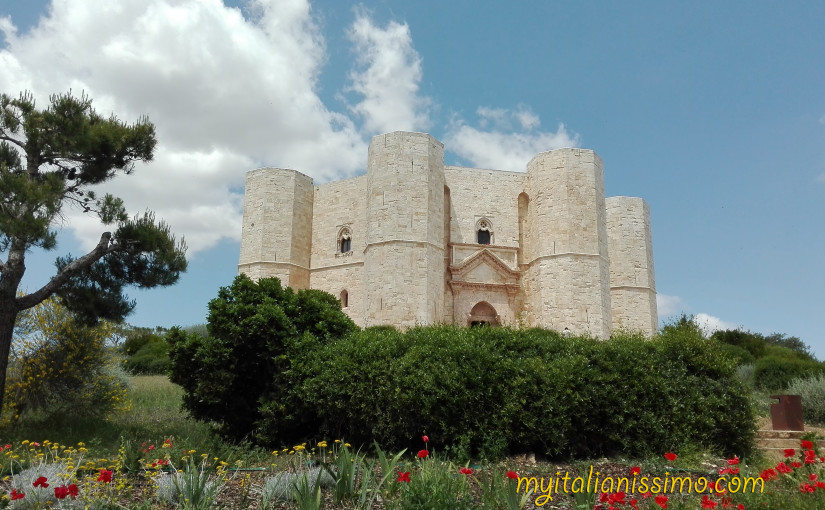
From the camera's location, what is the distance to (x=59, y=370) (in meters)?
10.1

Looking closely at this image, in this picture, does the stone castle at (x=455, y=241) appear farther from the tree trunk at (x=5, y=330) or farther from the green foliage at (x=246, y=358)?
the tree trunk at (x=5, y=330)

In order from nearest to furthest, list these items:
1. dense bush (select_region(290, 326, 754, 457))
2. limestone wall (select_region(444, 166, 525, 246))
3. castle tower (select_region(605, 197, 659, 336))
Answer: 1. dense bush (select_region(290, 326, 754, 457))
2. limestone wall (select_region(444, 166, 525, 246))
3. castle tower (select_region(605, 197, 659, 336))

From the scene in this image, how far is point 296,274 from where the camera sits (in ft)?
75.9

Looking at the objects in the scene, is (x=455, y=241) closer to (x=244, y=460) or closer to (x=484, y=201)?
(x=484, y=201)

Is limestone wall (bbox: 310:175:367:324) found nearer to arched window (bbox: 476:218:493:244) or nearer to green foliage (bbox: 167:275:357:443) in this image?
arched window (bbox: 476:218:493:244)

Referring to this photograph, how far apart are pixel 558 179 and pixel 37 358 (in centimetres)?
1701

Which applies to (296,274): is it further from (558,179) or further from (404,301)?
(558,179)

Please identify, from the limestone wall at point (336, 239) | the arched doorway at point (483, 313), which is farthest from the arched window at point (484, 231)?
the limestone wall at point (336, 239)

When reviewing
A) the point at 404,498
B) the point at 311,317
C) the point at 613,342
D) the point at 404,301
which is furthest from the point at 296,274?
the point at 404,498

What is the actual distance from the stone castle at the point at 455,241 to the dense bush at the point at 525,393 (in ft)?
39.6

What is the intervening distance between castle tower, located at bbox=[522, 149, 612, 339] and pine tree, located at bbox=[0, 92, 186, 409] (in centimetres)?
1415

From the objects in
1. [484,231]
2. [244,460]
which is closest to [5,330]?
[244,460]

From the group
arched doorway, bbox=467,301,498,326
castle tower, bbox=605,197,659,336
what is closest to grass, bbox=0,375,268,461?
arched doorway, bbox=467,301,498,326

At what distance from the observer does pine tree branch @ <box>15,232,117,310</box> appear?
8602 millimetres
